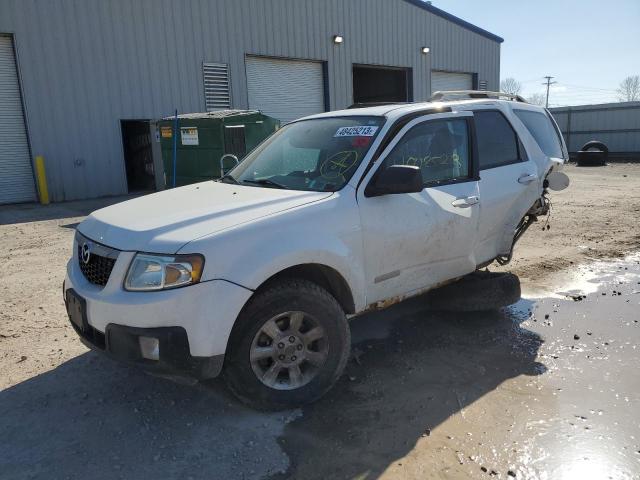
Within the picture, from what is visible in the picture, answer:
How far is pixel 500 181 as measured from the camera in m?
4.47

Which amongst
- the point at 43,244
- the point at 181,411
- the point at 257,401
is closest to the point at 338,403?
the point at 257,401

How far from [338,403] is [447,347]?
1237 mm

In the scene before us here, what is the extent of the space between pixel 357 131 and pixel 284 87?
15051 millimetres

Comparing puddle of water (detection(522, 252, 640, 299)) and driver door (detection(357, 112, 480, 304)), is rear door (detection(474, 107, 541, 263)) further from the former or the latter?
puddle of water (detection(522, 252, 640, 299))

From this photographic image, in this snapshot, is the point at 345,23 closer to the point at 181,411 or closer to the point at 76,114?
the point at 76,114

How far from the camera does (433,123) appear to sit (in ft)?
13.4

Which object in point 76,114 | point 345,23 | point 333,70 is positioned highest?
point 345,23

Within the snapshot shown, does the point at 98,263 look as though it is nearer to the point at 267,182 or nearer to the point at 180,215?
the point at 180,215

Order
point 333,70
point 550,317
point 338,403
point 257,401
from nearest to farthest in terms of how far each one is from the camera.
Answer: point 257,401 < point 338,403 < point 550,317 < point 333,70

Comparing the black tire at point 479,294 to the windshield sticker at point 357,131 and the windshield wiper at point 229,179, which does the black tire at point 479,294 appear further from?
the windshield wiper at point 229,179

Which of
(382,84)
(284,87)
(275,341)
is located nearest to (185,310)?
(275,341)

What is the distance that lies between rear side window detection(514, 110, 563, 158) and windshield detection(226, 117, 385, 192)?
78.5 inches

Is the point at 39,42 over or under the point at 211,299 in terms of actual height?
over

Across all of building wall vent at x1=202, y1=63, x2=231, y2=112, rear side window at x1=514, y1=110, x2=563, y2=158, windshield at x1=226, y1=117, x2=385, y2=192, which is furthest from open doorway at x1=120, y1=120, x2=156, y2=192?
rear side window at x1=514, y1=110, x2=563, y2=158
